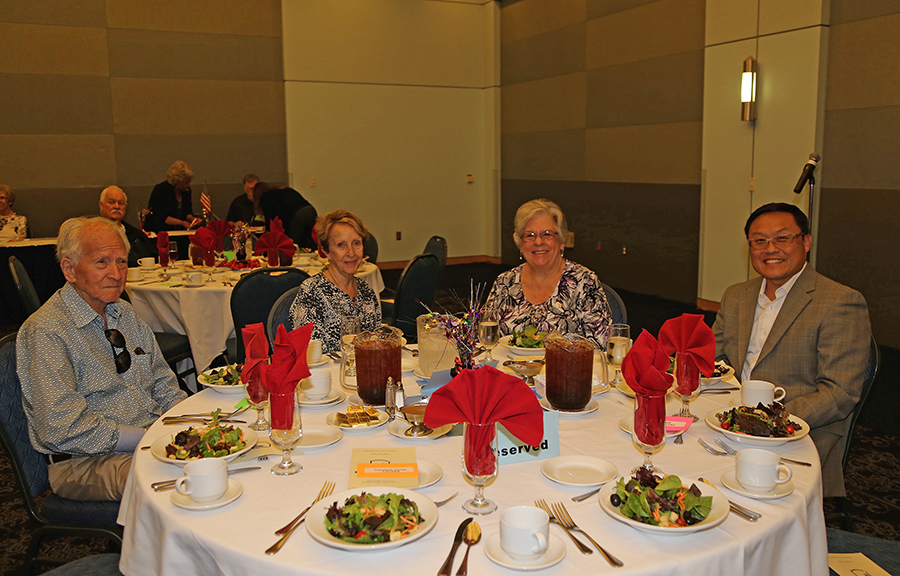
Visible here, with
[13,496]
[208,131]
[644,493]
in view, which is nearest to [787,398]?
[644,493]

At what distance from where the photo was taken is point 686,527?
1.38 meters

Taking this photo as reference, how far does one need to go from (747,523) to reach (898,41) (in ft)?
19.3

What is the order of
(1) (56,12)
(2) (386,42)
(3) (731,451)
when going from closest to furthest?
(3) (731,451)
(1) (56,12)
(2) (386,42)

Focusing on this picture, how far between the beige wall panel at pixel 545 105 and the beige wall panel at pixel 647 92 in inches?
9.8

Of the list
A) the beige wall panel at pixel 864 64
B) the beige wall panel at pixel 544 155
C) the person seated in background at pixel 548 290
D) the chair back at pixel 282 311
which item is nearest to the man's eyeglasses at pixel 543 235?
the person seated in background at pixel 548 290

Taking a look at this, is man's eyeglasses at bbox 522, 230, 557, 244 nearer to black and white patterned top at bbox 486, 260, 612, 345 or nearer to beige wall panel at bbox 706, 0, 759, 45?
black and white patterned top at bbox 486, 260, 612, 345

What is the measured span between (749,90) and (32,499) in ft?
22.2

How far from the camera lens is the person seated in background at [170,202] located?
838 centimetres

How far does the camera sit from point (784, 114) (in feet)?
22.1

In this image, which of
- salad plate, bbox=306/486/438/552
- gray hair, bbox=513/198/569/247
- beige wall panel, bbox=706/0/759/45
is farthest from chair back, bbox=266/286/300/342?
beige wall panel, bbox=706/0/759/45

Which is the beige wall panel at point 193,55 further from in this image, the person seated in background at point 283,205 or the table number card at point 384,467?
the table number card at point 384,467

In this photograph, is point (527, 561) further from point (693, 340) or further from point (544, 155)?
point (544, 155)

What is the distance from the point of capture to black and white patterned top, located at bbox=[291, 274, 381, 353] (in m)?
3.17

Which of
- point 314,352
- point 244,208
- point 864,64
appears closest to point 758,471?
point 314,352
